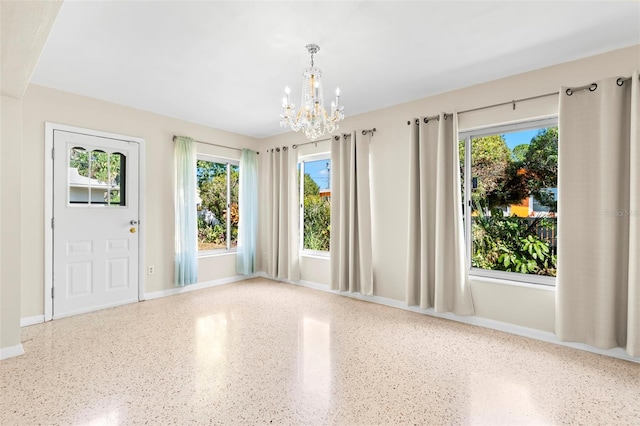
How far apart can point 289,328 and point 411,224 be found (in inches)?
74.0

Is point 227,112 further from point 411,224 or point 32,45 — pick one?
point 411,224

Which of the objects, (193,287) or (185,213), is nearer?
(185,213)

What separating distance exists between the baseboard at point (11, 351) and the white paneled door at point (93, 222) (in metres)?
1.02

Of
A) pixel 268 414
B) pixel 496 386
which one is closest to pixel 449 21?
pixel 496 386

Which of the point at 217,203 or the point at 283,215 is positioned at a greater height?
the point at 217,203

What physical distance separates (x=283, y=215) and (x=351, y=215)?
1403mm

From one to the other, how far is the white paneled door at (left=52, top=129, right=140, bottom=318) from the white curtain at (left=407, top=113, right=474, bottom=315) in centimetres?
372

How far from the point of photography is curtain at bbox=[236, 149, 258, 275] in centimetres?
550

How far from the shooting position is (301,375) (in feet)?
7.67

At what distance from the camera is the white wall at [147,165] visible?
133 inches

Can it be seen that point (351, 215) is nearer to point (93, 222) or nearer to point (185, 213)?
point (185, 213)

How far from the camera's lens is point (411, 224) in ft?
12.4

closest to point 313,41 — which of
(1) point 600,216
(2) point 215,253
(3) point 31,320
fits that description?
(1) point 600,216

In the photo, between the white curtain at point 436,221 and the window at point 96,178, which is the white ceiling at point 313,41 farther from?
the window at point 96,178
